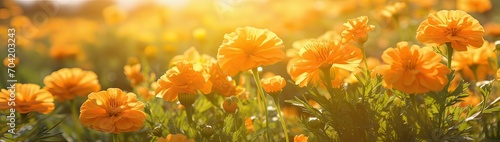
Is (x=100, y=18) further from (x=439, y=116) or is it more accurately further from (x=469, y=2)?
(x=439, y=116)

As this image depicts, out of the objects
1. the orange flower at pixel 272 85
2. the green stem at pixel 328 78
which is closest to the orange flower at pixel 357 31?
the green stem at pixel 328 78

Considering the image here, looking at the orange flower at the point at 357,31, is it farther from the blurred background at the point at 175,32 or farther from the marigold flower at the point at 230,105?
the blurred background at the point at 175,32

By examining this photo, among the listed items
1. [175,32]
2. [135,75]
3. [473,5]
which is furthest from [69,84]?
[175,32]

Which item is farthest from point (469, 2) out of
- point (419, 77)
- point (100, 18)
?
point (100, 18)

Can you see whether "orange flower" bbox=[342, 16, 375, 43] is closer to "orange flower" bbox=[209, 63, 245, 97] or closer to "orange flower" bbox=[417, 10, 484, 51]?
"orange flower" bbox=[417, 10, 484, 51]

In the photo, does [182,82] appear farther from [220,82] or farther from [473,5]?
[473,5]
